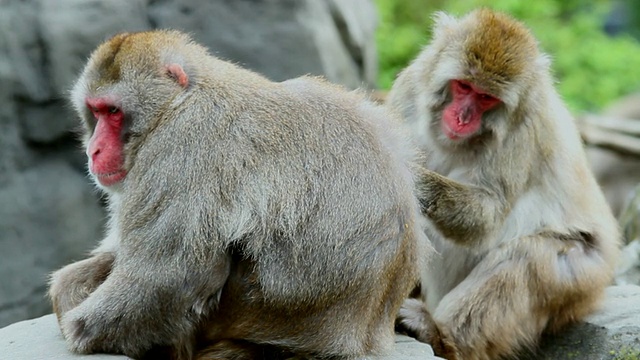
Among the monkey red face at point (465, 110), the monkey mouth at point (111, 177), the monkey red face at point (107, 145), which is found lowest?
the monkey mouth at point (111, 177)

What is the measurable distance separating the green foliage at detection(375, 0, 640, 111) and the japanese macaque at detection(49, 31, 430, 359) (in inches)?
470

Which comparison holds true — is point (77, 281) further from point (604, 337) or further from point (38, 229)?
point (38, 229)

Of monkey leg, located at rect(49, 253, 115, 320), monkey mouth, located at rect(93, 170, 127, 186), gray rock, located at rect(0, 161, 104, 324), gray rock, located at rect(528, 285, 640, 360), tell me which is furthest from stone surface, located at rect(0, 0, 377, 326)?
gray rock, located at rect(528, 285, 640, 360)

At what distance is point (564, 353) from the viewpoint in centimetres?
575

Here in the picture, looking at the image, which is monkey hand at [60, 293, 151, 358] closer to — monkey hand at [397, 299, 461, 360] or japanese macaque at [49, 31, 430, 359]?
japanese macaque at [49, 31, 430, 359]

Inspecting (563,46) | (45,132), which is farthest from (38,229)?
(563,46)

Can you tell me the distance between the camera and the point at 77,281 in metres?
4.64

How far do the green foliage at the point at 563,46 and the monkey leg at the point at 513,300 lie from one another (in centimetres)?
1066

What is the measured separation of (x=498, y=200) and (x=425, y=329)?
36.7 inches

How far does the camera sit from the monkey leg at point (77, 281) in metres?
4.56

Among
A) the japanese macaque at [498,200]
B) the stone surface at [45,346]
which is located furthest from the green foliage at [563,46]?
the stone surface at [45,346]

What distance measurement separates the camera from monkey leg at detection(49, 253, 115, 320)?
4.56 m

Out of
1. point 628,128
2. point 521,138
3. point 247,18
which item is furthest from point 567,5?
point 521,138

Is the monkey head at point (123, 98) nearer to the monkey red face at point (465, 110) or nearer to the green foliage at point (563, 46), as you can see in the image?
the monkey red face at point (465, 110)
